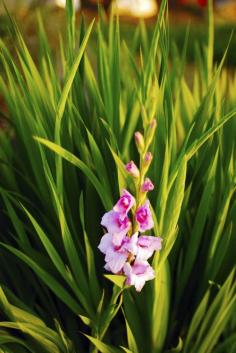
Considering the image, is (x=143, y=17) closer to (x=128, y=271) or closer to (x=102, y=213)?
(x=102, y=213)

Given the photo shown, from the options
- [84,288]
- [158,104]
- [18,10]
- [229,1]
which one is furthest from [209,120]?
[229,1]

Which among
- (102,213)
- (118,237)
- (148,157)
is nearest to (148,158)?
(148,157)

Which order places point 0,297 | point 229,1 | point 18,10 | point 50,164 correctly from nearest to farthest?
point 0,297, point 50,164, point 18,10, point 229,1

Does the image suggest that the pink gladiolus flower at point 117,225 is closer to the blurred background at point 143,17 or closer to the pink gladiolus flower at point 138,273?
the pink gladiolus flower at point 138,273

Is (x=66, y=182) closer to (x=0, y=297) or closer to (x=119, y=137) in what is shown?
(x=119, y=137)

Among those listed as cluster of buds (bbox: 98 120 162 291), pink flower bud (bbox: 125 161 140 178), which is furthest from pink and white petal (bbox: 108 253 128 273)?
pink flower bud (bbox: 125 161 140 178)

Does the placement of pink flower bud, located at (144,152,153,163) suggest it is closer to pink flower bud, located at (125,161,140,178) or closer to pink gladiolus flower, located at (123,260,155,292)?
pink flower bud, located at (125,161,140,178)
